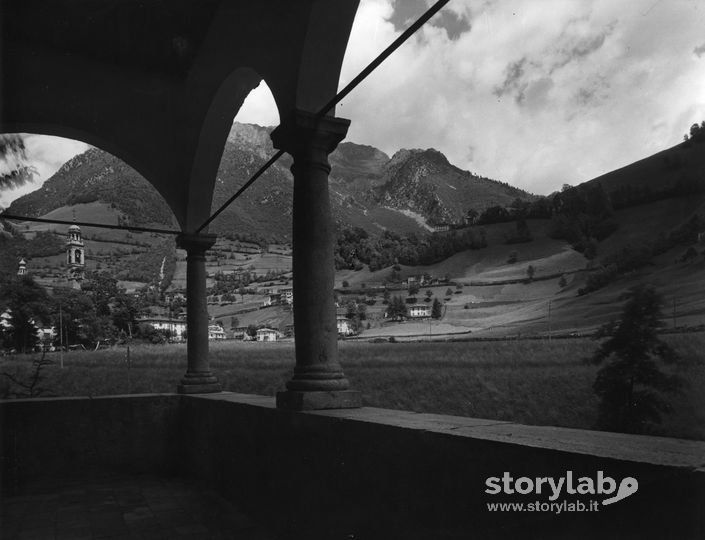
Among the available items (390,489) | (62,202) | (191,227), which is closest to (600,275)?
(191,227)

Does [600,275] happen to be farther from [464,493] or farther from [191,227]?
[464,493]

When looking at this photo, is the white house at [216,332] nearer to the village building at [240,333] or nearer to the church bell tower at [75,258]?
the village building at [240,333]

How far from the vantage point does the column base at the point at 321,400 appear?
3.51 meters

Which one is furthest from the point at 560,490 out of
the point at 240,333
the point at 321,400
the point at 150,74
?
the point at 240,333

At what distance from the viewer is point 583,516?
143 centimetres

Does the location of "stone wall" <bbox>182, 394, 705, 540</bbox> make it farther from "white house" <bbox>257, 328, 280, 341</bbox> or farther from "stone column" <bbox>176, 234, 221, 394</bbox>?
"white house" <bbox>257, 328, 280, 341</bbox>

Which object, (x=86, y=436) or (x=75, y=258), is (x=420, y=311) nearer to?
(x=75, y=258)

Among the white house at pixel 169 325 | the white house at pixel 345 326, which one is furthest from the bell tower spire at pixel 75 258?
the white house at pixel 345 326

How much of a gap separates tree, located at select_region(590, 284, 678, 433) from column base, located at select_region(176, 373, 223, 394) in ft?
26.7

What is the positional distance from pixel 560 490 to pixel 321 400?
215 centimetres

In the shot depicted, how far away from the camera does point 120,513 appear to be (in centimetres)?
470

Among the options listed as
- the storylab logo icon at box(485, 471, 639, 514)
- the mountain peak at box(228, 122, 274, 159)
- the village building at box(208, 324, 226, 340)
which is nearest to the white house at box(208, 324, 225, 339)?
the village building at box(208, 324, 226, 340)

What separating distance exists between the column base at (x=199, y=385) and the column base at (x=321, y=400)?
9.95 feet

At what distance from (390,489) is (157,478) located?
14.7 feet
